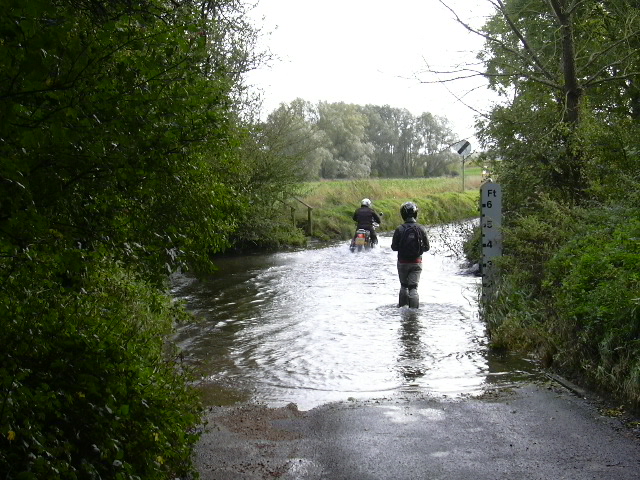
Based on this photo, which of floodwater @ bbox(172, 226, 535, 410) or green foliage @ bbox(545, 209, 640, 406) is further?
floodwater @ bbox(172, 226, 535, 410)

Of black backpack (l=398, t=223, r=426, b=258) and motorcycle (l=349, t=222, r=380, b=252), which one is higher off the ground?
black backpack (l=398, t=223, r=426, b=258)

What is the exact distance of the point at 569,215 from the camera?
1088cm

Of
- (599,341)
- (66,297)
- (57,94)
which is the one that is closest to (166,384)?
(66,297)

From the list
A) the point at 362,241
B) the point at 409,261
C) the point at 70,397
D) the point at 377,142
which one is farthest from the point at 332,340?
the point at 377,142

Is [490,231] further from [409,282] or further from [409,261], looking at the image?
[409,282]

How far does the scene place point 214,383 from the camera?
8.51 metres

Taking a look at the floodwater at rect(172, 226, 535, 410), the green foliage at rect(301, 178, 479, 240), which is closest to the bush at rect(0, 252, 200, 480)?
the floodwater at rect(172, 226, 535, 410)

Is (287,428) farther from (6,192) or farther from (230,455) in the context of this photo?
(6,192)

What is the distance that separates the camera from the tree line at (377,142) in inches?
2810

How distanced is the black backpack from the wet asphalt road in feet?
18.6

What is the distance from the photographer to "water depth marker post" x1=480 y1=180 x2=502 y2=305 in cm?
1173

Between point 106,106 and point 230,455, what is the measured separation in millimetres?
3284

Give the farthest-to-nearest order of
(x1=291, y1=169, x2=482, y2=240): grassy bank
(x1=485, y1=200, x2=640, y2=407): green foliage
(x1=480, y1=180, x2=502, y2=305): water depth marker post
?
(x1=291, y1=169, x2=482, y2=240): grassy bank
(x1=480, y1=180, x2=502, y2=305): water depth marker post
(x1=485, y1=200, x2=640, y2=407): green foliage

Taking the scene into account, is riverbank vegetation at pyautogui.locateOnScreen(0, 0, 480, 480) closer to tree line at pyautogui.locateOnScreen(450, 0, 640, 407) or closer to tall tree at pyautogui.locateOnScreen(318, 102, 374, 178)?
tree line at pyautogui.locateOnScreen(450, 0, 640, 407)
